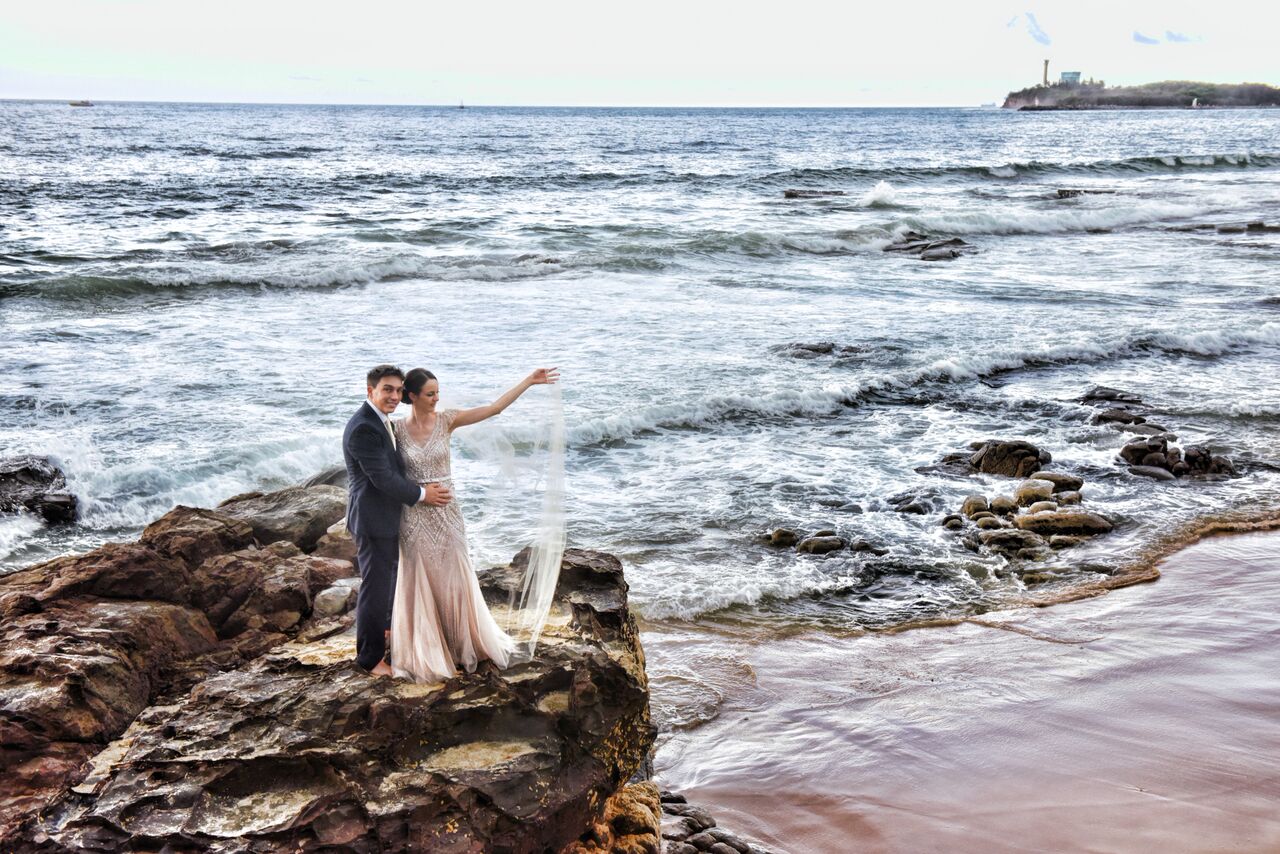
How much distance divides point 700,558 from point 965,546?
2536mm

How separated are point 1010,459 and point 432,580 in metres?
8.37

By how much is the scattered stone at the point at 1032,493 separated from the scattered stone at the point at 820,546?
7.58ft

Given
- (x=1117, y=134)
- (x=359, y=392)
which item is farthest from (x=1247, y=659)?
(x=1117, y=134)

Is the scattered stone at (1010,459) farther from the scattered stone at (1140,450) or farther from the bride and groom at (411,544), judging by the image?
the bride and groom at (411,544)

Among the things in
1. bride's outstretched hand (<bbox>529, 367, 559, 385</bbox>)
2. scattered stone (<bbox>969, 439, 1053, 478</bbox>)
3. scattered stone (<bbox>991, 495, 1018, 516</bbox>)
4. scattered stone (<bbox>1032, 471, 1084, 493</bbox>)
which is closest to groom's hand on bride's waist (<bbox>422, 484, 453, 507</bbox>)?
bride's outstretched hand (<bbox>529, 367, 559, 385</bbox>)

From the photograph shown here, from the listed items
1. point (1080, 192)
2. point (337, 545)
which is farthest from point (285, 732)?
point (1080, 192)

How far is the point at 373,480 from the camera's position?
16.6 feet

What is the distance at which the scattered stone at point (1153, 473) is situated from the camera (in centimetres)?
1134

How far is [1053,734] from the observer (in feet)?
20.5

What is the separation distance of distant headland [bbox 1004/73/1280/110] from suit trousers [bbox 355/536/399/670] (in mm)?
193054

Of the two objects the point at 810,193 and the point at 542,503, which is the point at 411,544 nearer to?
the point at 542,503

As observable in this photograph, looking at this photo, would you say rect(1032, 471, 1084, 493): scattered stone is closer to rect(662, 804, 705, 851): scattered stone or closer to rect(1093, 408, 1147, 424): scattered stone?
rect(1093, 408, 1147, 424): scattered stone

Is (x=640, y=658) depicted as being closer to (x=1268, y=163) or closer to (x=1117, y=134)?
(x=1268, y=163)

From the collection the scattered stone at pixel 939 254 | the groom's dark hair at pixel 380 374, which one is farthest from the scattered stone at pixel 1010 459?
the scattered stone at pixel 939 254
